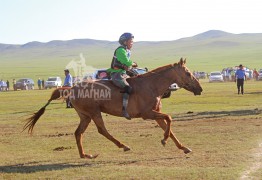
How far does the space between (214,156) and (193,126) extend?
6526mm

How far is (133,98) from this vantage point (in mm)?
12102

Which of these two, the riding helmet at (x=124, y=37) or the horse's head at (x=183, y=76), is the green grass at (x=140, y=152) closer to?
the horse's head at (x=183, y=76)

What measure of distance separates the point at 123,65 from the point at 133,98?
795 millimetres

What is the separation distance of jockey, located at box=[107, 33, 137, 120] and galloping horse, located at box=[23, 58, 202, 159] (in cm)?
13

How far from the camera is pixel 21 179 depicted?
991cm

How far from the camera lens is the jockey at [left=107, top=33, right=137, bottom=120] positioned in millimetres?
12023

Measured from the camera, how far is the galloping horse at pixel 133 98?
12.1 meters

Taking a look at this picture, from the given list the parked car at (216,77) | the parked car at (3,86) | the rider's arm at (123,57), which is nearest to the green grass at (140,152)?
the rider's arm at (123,57)

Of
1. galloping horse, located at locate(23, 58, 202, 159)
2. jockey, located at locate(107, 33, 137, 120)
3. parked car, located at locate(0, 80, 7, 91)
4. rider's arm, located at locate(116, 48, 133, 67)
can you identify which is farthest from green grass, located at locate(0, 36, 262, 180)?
parked car, located at locate(0, 80, 7, 91)

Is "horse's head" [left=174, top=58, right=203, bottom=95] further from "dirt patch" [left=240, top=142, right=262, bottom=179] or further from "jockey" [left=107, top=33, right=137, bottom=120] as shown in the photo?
"dirt patch" [left=240, top=142, right=262, bottom=179]

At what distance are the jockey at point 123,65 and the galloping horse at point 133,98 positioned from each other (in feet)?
0.41

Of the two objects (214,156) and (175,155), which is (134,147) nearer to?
(175,155)

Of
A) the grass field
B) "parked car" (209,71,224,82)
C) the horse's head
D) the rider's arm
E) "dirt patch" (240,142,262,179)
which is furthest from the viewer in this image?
"parked car" (209,71,224,82)

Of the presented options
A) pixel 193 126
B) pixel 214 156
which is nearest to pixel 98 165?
pixel 214 156
